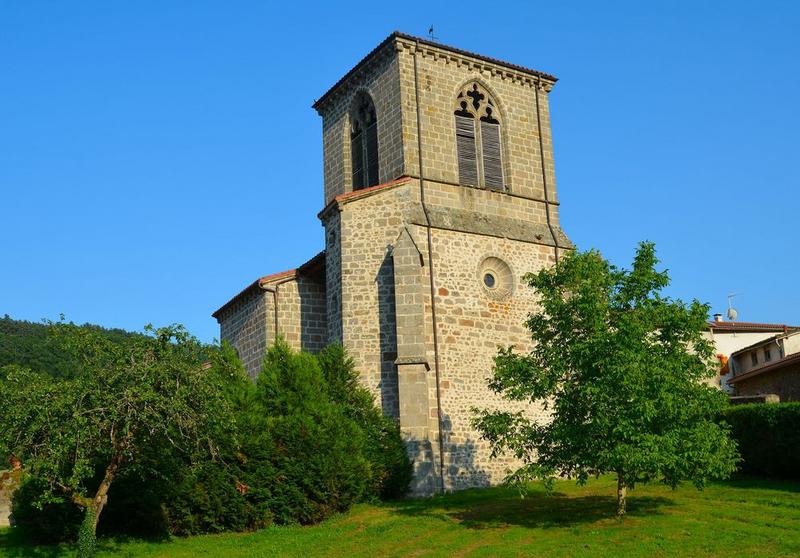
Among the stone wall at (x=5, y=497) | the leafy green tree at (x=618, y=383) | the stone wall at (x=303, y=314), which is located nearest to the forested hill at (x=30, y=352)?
the stone wall at (x=5, y=497)

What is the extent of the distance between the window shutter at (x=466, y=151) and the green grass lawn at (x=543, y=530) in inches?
420

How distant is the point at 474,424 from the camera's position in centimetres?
2134

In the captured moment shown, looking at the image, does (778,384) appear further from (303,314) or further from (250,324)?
(250,324)

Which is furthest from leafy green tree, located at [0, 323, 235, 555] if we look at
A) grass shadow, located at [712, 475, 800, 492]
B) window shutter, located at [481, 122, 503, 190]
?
window shutter, located at [481, 122, 503, 190]

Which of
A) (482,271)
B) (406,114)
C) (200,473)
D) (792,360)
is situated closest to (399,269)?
(482,271)

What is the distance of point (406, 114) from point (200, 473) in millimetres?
13480

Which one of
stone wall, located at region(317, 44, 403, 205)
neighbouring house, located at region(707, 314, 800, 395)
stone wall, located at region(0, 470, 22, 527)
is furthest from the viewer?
neighbouring house, located at region(707, 314, 800, 395)

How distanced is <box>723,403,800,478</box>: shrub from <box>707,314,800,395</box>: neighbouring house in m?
14.8

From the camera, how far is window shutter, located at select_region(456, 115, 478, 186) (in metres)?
29.5

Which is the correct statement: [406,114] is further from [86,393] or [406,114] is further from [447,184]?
[86,393]

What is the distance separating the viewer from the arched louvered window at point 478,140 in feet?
97.5

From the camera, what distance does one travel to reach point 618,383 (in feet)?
61.0

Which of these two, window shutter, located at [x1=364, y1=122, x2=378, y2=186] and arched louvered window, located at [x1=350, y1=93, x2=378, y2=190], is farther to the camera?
arched louvered window, located at [x1=350, y1=93, x2=378, y2=190]

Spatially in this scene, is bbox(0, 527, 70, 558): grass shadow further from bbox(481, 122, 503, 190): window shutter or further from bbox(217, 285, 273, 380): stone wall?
bbox(481, 122, 503, 190): window shutter
